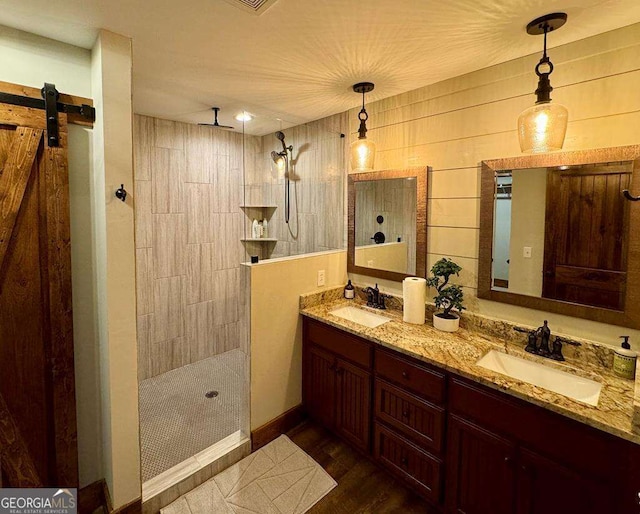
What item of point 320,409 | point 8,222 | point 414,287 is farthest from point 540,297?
point 8,222

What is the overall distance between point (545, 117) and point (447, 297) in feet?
3.46

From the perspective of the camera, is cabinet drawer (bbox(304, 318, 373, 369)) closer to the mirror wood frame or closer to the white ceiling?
the mirror wood frame

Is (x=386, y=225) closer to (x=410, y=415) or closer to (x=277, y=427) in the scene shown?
(x=410, y=415)

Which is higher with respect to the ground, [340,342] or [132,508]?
[340,342]

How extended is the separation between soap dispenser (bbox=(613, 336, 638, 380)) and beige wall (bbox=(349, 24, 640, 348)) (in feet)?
0.21

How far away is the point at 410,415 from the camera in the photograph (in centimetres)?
186

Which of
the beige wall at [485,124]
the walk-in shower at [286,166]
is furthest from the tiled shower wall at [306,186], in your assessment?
the beige wall at [485,124]

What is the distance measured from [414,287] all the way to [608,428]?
1.15 metres

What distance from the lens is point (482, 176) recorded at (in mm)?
1990

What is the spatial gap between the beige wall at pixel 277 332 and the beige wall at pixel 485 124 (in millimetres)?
751

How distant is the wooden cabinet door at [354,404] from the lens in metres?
2.10

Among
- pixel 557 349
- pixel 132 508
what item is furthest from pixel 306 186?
pixel 132 508

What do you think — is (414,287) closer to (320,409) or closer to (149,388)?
(320,409)

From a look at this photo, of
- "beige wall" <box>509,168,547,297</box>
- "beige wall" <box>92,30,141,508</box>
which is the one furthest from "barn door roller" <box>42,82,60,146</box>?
"beige wall" <box>509,168,547,297</box>
